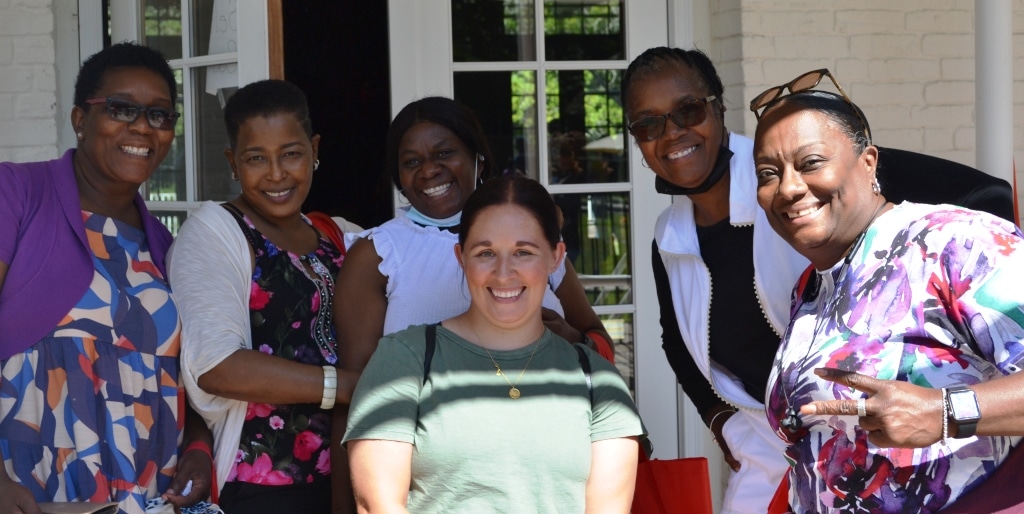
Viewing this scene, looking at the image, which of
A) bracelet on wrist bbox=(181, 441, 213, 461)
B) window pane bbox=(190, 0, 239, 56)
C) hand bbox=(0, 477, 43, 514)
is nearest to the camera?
hand bbox=(0, 477, 43, 514)

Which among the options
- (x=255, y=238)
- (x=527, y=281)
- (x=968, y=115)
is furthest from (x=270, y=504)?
(x=968, y=115)

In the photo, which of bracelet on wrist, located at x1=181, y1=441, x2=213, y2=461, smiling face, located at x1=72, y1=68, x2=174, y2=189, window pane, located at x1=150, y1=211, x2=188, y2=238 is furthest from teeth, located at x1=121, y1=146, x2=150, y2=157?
window pane, located at x1=150, y1=211, x2=188, y2=238

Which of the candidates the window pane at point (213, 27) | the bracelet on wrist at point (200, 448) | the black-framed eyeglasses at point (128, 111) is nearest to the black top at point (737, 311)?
the bracelet on wrist at point (200, 448)

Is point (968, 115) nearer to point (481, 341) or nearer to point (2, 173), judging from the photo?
point (481, 341)

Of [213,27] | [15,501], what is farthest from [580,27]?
[15,501]

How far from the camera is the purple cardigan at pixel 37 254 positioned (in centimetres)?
265

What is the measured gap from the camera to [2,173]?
2736mm

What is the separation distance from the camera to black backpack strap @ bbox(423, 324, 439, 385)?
2668mm

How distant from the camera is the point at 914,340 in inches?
80.5

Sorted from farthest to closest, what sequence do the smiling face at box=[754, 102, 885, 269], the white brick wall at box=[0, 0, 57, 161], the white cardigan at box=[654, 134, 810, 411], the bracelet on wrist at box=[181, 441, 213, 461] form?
the white brick wall at box=[0, 0, 57, 161], the bracelet on wrist at box=[181, 441, 213, 461], the white cardigan at box=[654, 134, 810, 411], the smiling face at box=[754, 102, 885, 269]

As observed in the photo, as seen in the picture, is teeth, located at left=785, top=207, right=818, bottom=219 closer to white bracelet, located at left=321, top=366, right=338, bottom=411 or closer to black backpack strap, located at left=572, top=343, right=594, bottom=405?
black backpack strap, located at left=572, top=343, right=594, bottom=405

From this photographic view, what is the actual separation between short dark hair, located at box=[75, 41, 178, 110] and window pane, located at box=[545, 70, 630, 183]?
2.16 metres

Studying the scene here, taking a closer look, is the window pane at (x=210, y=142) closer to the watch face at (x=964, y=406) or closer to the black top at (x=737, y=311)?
the black top at (x=737, y=311)

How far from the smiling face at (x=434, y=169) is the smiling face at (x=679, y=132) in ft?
1.66
